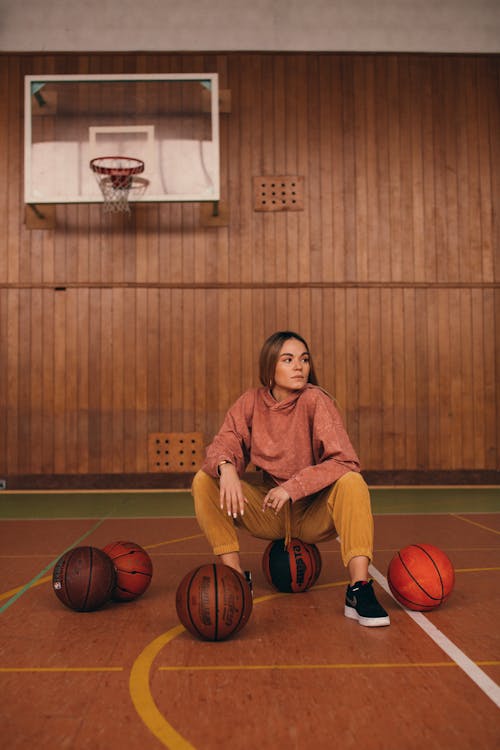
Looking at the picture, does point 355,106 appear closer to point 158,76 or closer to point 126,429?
point 158,76

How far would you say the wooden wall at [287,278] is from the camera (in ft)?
26.0

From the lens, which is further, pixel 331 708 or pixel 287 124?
pixel 287 124

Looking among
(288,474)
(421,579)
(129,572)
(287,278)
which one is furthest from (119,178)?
(421,579)

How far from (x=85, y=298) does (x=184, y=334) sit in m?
1.16

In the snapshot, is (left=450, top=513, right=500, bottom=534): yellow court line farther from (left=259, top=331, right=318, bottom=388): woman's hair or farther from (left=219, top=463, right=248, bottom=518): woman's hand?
(left=219, top=463, right=248, bottom=518): woman's hand

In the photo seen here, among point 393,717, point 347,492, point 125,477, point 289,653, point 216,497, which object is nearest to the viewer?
point 393,717

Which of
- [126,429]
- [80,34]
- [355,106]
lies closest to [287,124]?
[355,106]

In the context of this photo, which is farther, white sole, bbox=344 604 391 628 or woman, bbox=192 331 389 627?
woman, bbox=192 331 389 627

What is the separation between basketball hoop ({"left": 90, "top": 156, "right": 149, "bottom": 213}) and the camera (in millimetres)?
7309

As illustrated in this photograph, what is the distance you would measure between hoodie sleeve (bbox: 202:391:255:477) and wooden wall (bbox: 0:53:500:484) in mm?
4645

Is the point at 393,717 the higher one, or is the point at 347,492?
the point at 347,492

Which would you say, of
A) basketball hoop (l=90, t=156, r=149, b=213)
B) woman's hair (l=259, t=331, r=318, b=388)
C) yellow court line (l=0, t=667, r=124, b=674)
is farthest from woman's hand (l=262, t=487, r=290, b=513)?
basketball hoop (l=90, t=156, r=149, b=213)

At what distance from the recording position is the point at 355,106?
26.7ft

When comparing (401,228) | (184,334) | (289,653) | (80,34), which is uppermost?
(80,34)
